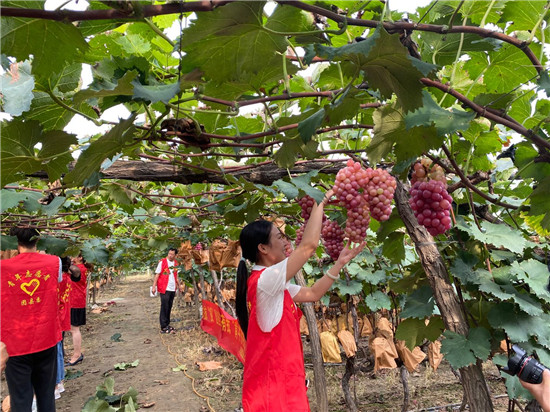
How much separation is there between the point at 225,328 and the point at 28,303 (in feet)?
9.15

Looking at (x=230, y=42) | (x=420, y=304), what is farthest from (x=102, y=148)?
(x=420, y=304)

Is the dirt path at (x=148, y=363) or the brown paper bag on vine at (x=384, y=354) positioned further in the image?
the dirt path at (x=148, y=363)

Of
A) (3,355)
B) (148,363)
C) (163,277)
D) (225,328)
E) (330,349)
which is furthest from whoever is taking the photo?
(163,277)

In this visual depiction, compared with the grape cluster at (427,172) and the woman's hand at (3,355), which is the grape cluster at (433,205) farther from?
the woman's hand at (3,355)

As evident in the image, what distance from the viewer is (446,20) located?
118cm

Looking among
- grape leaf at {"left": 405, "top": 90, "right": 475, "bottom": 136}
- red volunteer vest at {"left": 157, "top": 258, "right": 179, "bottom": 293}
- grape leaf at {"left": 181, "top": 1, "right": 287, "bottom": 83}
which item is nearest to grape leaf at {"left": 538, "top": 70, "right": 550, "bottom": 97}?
grape leaf at {"left": 405, "top": 90, "right": 475, "bottom": 136}

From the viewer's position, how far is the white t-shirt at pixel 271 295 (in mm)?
2041

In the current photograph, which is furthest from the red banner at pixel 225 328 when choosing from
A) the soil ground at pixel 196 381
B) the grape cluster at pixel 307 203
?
the grape cluster at pixel 307 203

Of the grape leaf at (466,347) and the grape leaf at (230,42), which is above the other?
the grape leaf at (230,42)

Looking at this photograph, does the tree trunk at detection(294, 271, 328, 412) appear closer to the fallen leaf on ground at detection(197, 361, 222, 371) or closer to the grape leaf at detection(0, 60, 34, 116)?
the grape leaf at detection(0, 60, 34, 116)

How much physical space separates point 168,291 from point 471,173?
10.0 m

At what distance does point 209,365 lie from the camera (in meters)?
7.36

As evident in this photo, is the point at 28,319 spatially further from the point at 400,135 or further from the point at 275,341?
the point at 400,135

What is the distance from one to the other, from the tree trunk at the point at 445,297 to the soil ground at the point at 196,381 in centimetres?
354
